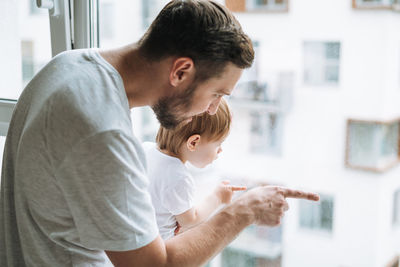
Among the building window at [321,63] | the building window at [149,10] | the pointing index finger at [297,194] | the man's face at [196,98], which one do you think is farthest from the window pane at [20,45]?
the pointing index finger at [297,194]

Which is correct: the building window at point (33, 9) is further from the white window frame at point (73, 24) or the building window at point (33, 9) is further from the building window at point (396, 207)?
the building window at point (396, 207)

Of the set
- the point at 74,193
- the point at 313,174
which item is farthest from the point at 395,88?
the point at 74,193

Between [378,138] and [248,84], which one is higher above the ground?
[248,84]

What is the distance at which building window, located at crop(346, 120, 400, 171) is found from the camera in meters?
1.22

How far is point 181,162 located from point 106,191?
426mm

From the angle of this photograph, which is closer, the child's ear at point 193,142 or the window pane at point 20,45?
the child's ear at point 193,142

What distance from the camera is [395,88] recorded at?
3.85 ft

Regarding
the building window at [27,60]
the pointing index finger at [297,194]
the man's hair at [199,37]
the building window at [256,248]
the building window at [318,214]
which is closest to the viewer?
the man's hair at [199,37]

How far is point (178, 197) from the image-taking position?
1207mm

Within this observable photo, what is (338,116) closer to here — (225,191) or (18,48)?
(225,191)

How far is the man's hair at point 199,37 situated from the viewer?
96 centimetres

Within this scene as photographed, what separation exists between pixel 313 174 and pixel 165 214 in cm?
43

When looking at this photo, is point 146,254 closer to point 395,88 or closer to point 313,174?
point 313,174

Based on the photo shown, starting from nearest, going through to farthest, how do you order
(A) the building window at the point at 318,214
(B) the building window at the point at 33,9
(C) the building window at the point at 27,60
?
(A) the building window at the point at 318,214 < (B) the building window at the point at 33,9 < (C) the building window at the point at 27,60
